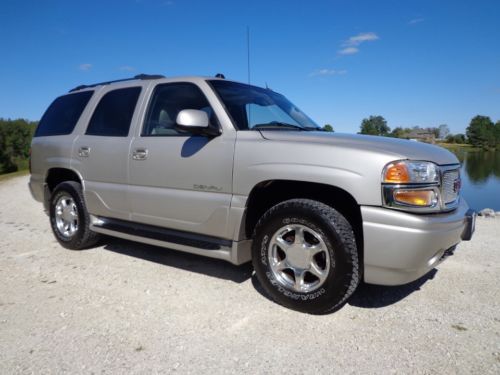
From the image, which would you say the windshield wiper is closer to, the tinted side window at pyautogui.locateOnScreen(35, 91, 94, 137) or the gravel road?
the gravel road

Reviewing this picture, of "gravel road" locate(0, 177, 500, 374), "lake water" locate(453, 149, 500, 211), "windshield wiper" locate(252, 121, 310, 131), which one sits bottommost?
"lake water" locate(453, 149, 500, 211)

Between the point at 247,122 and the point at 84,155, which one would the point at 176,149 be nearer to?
the point at 247,122

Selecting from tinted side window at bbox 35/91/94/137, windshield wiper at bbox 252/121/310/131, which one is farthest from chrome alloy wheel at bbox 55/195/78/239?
windshield wiper at bbox 252/121/310/131

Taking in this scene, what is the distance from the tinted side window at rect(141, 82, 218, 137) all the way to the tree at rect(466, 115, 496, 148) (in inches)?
2972

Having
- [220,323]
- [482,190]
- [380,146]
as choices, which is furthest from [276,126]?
[482,190]

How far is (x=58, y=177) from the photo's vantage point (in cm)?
505

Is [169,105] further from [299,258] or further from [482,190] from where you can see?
[482,190]

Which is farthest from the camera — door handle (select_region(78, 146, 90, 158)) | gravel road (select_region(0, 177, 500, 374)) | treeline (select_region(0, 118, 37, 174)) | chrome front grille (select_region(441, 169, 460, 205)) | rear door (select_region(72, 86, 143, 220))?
treeline (select_region(0, 118, 37, 174))

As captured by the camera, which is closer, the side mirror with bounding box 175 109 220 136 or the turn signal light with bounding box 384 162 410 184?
the turn signal light with bounding box 384 162 410 184

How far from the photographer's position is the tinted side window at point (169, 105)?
3.63 metres

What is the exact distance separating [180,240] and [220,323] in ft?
3.35

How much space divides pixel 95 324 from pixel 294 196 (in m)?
1.87

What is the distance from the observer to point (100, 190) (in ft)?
13.7

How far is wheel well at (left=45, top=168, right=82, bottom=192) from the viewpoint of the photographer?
4.81 m
